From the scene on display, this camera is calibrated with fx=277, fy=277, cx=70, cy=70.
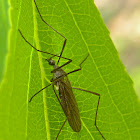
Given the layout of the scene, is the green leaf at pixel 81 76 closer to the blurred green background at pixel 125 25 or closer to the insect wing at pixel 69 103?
the insect wing at pixel 69 103

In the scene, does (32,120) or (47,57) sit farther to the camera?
(47,57)

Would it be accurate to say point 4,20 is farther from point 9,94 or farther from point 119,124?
point 119,124

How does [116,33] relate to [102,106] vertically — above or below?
above

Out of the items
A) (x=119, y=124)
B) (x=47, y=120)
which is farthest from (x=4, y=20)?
(x=119, y=124)

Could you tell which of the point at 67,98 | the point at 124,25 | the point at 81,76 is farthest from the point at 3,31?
the point at 124,25

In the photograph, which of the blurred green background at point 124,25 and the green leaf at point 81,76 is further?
the blurred green background at point 124,25

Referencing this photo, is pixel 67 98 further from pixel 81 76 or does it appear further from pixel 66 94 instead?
pixel 81 76

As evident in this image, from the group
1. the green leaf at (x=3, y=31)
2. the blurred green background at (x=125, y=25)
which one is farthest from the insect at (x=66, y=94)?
the blurred green background at (x=125, y=25)
